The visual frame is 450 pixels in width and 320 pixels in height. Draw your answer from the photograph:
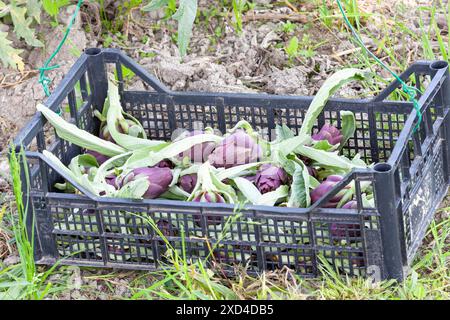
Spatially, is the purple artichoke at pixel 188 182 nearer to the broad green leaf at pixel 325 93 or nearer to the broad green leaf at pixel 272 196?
the broad green leaf at pixel 272 196

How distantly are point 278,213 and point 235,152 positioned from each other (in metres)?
0.36

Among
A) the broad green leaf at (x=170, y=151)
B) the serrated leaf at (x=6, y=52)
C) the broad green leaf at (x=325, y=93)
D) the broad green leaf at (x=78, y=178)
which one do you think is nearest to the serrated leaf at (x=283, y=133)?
the broad green leaf at (x=325, y=93)

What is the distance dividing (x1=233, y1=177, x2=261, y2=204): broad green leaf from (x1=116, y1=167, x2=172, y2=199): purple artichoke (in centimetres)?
19

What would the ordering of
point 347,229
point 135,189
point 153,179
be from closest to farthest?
point 347,229 < point 135,189 < point 153,179

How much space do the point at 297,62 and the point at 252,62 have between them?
0.15 metres

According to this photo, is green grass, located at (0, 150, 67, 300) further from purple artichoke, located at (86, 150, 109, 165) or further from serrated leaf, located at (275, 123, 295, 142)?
serrated leaf, located at (275, 123, 295, 142)

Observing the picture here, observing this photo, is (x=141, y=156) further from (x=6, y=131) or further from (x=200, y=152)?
(x=6, y=131)

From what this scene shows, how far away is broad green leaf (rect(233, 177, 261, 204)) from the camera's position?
115 inches

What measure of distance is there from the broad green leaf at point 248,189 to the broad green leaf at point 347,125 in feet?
1.18

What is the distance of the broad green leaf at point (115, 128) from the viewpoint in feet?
10.5

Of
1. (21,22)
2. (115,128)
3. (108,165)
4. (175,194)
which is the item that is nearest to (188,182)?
(175,194)

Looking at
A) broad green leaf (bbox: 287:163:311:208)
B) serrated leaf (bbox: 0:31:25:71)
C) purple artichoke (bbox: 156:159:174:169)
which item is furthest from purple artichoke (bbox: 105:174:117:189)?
serrated leaf (bbox: 0:31:25:71)

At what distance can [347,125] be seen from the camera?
3.18 m

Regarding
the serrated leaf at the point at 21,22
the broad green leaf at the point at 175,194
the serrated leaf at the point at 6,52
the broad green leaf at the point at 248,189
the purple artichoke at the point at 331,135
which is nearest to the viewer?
the broad green leaf at the point at 248,189
